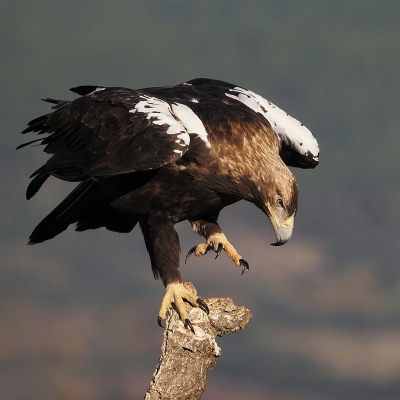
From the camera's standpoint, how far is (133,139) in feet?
21.3

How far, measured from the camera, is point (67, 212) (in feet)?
24.7

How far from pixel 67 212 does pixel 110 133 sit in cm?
121

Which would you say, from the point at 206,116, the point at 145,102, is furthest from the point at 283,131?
the point at 145,102

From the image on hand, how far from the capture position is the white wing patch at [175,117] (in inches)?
251

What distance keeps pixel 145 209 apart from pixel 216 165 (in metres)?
0.77

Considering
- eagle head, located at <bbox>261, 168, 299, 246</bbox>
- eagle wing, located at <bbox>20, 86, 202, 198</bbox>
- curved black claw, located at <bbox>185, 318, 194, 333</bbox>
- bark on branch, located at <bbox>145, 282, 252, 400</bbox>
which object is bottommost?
bark on branch, located at <bbox>145, 282, 252, 400</bbox>

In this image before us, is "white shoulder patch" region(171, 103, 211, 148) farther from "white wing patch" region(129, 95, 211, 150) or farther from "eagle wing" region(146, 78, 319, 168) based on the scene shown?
"eagle wing" region(146, 78, 319, 168)

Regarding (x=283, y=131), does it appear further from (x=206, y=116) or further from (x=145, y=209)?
(x=145, y=209)

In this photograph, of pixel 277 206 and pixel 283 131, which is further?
pixel 283 131

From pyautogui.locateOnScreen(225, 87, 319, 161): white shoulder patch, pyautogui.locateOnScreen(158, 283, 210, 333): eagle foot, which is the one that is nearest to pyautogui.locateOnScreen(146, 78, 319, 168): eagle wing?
pyautogui.locateOnScreen(225, 87, 319, 161): white shoulder patch

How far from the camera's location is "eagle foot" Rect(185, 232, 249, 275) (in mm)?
7520

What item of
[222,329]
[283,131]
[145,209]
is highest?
[283,131]

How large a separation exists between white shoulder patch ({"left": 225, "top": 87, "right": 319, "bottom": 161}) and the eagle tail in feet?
5.54

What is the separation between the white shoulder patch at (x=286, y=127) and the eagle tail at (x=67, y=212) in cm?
169
